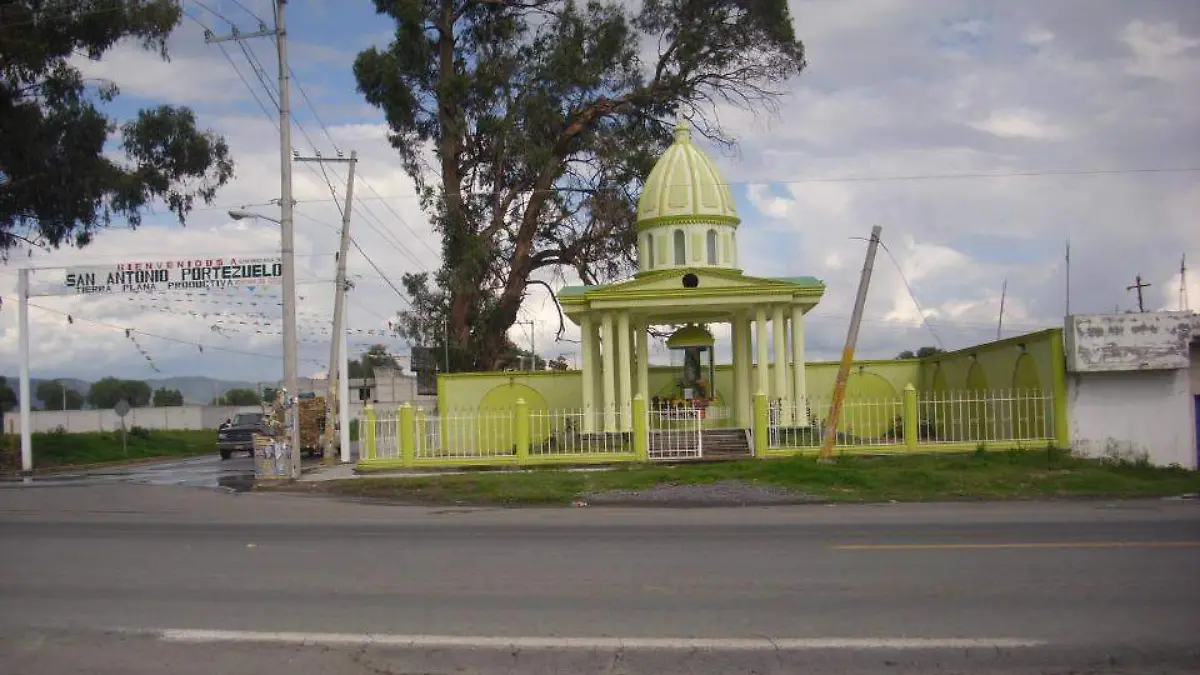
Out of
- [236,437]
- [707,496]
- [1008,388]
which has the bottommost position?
[707,496]

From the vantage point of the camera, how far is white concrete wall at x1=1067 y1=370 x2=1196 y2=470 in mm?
22328

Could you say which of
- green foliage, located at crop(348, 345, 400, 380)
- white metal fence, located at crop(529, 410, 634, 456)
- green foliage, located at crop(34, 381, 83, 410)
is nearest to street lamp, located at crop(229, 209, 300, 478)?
white metal fence, located at crop(529, 410, 634, 456)

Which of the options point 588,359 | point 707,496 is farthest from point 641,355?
point 707,496

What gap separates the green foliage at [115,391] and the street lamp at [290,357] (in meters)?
116

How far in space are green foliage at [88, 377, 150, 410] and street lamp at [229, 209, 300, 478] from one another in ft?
381

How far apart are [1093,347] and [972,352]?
697 cm

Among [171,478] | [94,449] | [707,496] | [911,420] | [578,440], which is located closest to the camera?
[707,496]

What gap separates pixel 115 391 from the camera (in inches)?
5315

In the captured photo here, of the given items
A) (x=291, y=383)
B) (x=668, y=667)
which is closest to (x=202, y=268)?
(x=291, y=383)

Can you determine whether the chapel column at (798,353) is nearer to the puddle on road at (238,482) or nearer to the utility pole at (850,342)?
A: the utility pole at (850,342)

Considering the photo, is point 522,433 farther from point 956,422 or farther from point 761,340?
point 956,422

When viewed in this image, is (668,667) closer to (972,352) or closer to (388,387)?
(972,352)

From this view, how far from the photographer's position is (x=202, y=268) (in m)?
29.7

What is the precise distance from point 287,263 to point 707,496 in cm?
1149
